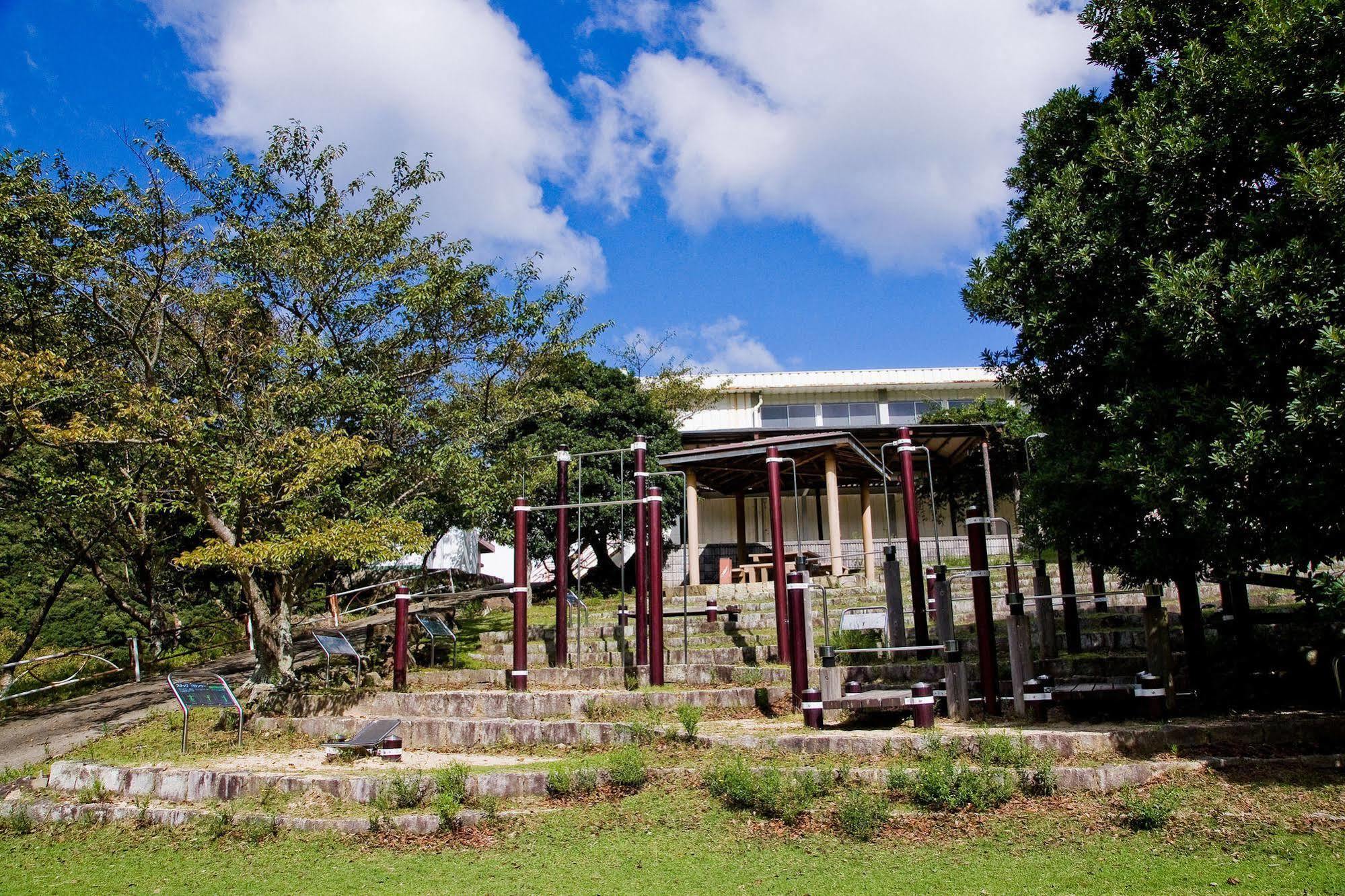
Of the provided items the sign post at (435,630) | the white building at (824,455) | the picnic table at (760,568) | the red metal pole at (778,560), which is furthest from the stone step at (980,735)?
the picnic table at (760,568)

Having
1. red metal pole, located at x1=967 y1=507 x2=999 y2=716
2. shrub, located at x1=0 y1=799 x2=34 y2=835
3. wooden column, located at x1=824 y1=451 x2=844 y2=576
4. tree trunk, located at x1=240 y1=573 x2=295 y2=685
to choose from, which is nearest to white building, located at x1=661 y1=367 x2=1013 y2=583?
wooden column, located at x1=824 y1=451 x2=844 y2=576

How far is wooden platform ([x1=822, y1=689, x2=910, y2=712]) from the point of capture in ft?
31.9

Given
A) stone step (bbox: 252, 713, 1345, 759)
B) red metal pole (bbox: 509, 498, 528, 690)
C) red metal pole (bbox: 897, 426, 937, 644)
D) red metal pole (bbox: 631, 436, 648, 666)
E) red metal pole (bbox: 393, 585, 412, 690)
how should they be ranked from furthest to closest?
red metal pole (bbox: 393, 585, 412, 690), red metal pole (bbox: 631, 436, 648, 666), red metal pole (bbox: 509, 498, 528, 690), red metal pole (bbox: 897, 426, 937, 644), stone step (bbox: 252, 713, 1345, 759)

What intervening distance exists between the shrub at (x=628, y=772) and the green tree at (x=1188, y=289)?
199 inches

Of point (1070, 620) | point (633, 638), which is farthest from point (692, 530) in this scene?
point (1070, 620)

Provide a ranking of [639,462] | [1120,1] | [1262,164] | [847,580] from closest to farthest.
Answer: [1262,164] < [1120,1] < [639,462] < [847,580]

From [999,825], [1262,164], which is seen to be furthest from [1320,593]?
[1262,164]

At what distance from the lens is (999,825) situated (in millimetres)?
7469

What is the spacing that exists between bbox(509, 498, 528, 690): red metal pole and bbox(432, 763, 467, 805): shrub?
13.4 feet

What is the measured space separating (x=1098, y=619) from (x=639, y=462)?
7653 mm

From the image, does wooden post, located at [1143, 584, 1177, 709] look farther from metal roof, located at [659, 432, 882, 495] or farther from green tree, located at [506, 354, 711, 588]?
green tree, located at [506, 354, 711, 588]

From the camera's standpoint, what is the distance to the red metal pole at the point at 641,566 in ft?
44.3

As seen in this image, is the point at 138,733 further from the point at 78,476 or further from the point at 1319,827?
the point at 1319,827

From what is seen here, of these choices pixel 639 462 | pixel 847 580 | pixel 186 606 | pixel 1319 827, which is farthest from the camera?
pixel 186 606
